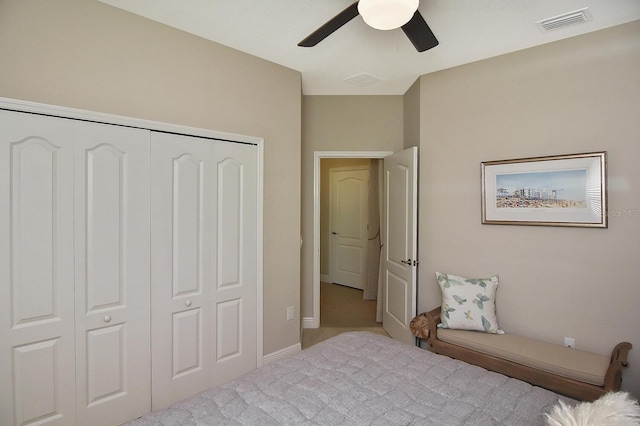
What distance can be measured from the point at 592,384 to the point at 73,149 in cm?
335

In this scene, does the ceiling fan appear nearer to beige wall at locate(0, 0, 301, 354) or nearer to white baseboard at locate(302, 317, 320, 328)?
beige wall at locate(0, 0, 301, 354)

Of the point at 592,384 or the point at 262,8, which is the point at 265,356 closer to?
the point at 592,384

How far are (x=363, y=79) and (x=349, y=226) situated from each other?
305 cm

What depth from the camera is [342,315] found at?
4.43 m

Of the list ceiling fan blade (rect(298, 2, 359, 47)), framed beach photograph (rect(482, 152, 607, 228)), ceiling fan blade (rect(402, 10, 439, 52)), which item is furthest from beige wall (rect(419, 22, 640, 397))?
ceiling fan blade (rect(298, 2, 359, 47))

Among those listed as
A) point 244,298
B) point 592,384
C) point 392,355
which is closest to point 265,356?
point 244,298

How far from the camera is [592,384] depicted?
2045 mm

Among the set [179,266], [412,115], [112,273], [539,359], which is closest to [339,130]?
[412,115]

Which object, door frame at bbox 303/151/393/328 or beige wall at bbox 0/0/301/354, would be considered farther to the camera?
door frame at bbox 303/151/393/328

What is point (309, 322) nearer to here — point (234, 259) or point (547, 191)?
point (234, 259)

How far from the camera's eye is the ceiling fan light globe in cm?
157

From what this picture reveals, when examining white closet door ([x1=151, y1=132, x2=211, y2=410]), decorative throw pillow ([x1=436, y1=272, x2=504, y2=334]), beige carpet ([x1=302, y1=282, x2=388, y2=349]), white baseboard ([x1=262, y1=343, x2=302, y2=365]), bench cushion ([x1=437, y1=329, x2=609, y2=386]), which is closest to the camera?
bench cushion ([x1=437, y1=329, x2=609, y2=386])

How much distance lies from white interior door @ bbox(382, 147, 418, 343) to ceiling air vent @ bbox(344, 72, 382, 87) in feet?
2.55

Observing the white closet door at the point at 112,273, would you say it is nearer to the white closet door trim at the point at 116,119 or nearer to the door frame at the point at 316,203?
the white closet door trim at the point at 116,119
